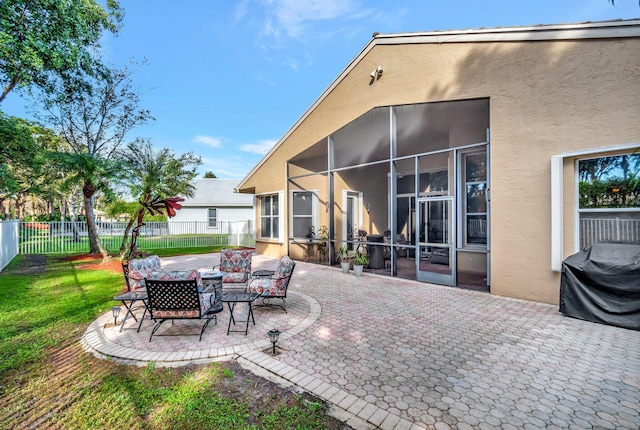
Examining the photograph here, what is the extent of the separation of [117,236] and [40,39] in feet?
38.5

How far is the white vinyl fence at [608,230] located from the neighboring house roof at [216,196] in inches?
1082

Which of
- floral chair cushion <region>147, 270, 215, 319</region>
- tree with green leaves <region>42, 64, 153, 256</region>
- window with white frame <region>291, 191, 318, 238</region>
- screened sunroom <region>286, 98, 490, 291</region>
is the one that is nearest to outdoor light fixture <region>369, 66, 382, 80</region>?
screened sunroom <region>286, 98, 490, 291</region>

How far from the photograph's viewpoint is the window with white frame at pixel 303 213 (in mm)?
12148

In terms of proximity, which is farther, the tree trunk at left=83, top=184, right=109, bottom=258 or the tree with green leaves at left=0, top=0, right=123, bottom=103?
the tree trunk at left=83, top=184, right=109, bottom=258

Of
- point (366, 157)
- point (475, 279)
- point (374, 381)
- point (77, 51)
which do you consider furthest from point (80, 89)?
point (475, 279)

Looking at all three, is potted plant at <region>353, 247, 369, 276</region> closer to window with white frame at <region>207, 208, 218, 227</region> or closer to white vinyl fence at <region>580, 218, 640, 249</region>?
white vinyl fence at <region>580, 218, 640, 249</region>

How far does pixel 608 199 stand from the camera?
5.20 meters

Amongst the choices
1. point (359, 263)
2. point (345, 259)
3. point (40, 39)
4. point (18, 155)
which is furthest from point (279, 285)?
point (40, 39)

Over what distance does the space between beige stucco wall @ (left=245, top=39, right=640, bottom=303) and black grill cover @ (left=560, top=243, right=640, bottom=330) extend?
23.0 inches

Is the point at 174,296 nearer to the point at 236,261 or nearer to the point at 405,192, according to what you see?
the point at 236,261

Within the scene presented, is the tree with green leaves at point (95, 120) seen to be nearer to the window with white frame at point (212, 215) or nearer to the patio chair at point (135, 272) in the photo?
the patio chair at point (135, 272)

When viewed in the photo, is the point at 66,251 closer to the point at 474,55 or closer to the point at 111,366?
the point at 111,366

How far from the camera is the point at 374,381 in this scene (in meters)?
3.13

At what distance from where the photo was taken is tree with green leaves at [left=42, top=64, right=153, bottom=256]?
40.9 feet
